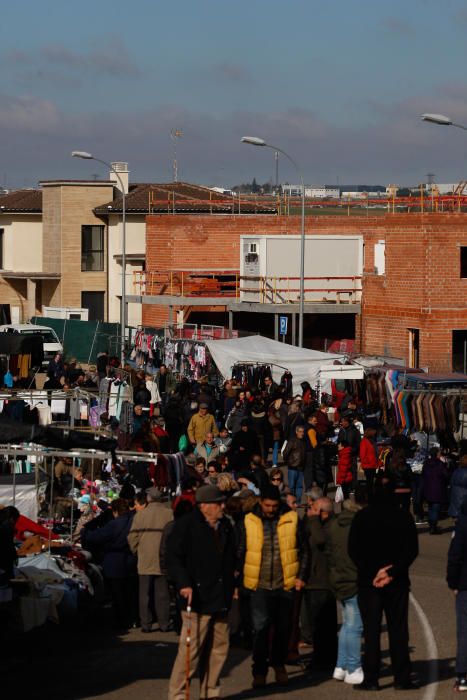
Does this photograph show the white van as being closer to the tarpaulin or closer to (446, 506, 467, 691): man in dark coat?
the tarpaulin

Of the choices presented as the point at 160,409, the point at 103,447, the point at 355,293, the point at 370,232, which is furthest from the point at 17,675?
the point at 370,232

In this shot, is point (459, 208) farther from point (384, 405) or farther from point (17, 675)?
point (17, 675)

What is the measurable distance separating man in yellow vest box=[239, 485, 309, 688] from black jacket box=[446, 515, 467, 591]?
1272mm

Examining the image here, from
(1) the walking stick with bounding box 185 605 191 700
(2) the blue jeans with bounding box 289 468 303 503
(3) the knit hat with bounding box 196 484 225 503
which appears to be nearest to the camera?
(1) the walking stick with bounding box 185 605 191 700

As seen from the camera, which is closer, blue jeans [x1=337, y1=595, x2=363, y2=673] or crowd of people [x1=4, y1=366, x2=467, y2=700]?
crowd of people [x1=4, y1=366, x2=467, y2=700]

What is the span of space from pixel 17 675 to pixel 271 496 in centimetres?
292

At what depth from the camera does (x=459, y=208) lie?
40438 millimetres

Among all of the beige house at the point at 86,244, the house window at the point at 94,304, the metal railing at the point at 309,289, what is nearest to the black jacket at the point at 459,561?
the metal railing at the point at 309,289

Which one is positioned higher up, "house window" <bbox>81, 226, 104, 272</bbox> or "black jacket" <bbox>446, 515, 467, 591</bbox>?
"house window" <bbox>81, 226, 104, 272</bbox>

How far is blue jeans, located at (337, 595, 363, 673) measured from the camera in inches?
450

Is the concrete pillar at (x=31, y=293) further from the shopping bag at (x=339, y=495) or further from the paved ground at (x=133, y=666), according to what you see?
the paved ground at (x=133, y=666)

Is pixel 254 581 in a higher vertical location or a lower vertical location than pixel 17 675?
higher

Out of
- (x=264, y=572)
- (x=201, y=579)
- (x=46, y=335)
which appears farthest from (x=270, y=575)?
(x=46, y=335)

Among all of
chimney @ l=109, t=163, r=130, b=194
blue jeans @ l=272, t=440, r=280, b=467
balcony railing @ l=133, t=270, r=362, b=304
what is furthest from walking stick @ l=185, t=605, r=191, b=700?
chimney @ l=109, t=163, r=130, b=194
